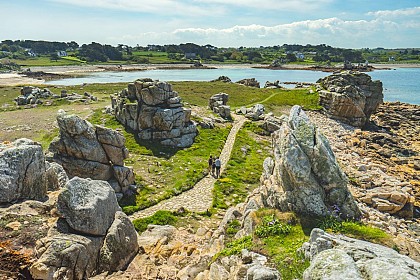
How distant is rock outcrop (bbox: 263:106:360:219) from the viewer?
18.2 meters

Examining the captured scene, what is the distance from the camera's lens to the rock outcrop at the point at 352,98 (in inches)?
2598

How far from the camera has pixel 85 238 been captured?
1569 centimetres

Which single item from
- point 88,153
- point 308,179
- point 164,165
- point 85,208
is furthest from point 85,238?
point 164,165

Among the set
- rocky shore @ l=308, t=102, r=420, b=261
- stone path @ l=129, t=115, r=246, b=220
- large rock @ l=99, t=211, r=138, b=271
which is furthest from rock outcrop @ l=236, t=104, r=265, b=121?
large rock @ l=99, t=211, r=138, b=271

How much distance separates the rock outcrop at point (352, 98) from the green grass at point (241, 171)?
84.8ft

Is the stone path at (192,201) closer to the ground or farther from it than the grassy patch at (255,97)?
A: closer to the ground

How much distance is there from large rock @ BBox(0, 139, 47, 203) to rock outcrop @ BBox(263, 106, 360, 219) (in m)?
13.7

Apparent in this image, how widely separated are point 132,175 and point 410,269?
25022 millimetres

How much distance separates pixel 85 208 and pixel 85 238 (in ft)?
4.70

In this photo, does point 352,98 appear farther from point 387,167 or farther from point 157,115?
point 157,115

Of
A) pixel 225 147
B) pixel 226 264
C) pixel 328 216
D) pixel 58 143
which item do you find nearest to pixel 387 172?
pixel 225 147

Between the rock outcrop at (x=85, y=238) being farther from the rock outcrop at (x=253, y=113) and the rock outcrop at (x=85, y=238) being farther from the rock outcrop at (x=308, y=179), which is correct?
the rock outcrop at (x=253, y=113)

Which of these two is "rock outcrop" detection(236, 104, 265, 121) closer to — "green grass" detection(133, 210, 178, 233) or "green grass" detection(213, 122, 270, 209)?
"green grass" detection(213, 122, 270, 209)

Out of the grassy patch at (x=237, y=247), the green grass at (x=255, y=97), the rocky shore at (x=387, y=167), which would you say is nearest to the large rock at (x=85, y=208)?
the grassy patch at (x=237, y=247)
